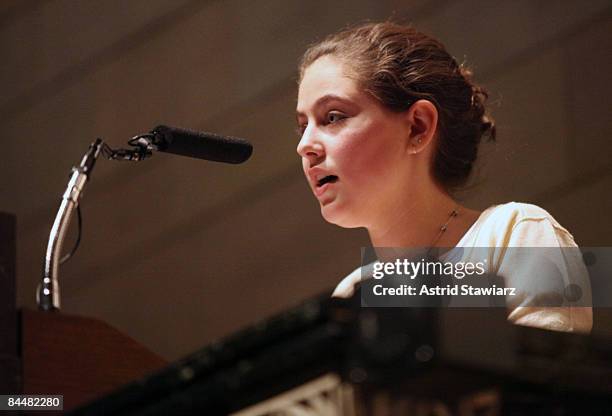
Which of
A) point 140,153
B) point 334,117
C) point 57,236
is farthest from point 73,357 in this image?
point 334,117

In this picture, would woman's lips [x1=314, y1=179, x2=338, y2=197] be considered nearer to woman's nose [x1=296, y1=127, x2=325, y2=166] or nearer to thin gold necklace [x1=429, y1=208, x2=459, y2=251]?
woman's nose [x1=296, y1=127, x2=325, y2=166]

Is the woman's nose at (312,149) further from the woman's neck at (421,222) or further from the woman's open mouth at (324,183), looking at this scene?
the woman's neck at (421,222)

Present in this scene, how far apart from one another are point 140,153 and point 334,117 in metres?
0.42

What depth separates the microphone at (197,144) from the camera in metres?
2.46

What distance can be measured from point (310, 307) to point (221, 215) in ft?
11.6

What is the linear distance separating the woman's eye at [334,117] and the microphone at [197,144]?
0.21 metres

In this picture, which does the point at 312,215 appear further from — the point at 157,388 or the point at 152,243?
the point at 157,388

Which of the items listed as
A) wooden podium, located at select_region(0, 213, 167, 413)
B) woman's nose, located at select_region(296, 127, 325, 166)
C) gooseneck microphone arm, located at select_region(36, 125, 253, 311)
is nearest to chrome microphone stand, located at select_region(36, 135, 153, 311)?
gooseneck microphone arm, located at select_region(36, 125, 253, 311)

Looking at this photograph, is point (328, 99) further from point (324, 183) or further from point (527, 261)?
point (527, 261)

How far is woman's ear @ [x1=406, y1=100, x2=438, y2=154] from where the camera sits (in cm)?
251

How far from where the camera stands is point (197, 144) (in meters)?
2.48

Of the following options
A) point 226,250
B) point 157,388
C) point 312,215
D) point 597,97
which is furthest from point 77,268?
point 157,388

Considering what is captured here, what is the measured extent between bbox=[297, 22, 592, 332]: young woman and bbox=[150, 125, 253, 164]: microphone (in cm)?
16

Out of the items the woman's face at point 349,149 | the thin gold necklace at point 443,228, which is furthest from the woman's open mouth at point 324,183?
the thin gold necklace at point 443,228
